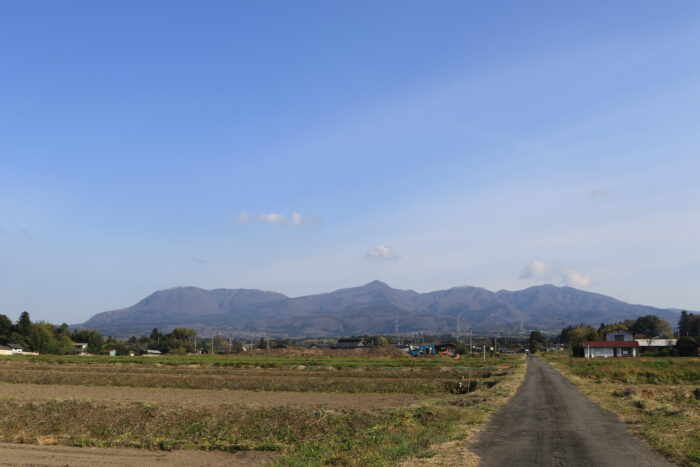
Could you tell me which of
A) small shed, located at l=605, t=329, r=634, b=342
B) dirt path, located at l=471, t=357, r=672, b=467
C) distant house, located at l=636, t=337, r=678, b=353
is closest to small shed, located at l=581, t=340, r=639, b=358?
small shed, located at l=605, t=329, r=634, b=342

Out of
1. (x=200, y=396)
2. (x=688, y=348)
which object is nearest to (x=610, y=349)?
(x=688, y=348)

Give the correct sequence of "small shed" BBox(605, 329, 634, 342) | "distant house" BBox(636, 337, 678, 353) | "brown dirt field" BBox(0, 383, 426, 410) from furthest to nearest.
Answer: "distant house" BBox(636, 337, 678, 353)
"small shed" BBox(605, 329, 634, 342)
"brown dirt field" BBox(0, 383, 426, 410)

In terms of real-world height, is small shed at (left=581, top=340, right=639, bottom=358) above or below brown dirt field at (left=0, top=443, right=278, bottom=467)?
below

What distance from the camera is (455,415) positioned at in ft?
81.7

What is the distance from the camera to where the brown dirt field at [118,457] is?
19.6m

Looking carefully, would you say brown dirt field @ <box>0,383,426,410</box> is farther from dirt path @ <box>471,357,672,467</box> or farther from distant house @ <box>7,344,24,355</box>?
distant house @ <box>7,344,24,355</box>

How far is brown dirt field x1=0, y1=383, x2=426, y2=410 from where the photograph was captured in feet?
126

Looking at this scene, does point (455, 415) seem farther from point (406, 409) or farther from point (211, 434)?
point (211, 434)

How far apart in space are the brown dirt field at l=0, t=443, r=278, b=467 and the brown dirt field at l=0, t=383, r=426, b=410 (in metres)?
15.2

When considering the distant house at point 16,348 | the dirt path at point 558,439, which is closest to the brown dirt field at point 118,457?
the dirt path at point 558,439

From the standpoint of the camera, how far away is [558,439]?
19.0 meters

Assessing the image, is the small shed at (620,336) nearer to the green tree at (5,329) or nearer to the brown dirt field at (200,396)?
→ the brown dirt field at (200,396)

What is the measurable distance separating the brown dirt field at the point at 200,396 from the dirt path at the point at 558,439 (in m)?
13.1

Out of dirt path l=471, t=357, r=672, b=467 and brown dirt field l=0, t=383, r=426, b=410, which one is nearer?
dirt path l=471, t=357, r=672, b=467
